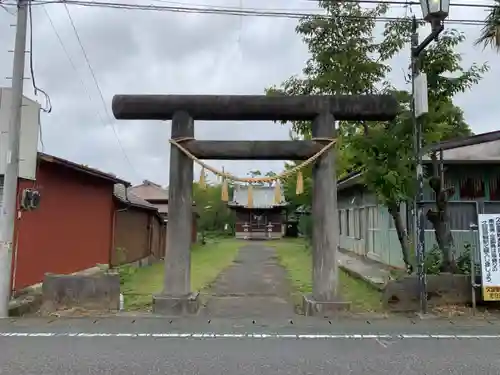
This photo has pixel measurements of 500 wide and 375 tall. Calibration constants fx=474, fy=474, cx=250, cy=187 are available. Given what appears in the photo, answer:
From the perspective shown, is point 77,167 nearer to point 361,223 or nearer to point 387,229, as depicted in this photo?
Result: point 387,229

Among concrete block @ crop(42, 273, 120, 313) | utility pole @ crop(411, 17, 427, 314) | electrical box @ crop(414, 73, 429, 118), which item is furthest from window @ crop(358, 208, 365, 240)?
concrete block @ crop(42, 273, 120, 313)

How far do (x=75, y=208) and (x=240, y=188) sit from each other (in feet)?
129

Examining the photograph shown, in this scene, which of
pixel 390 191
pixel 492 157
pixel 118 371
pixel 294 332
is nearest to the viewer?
pixel 118 371

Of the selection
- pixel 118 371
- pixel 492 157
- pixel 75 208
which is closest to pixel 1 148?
pixel 75 208

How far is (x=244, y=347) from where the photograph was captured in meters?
6.60

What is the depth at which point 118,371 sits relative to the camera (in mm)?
5473

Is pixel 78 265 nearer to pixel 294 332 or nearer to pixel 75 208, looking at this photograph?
pixel 75 208

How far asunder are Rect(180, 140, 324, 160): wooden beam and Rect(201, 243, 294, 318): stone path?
3.10m

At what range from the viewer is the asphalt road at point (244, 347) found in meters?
5.64

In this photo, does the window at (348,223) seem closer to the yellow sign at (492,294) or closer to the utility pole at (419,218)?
the utility pole at (419,218)

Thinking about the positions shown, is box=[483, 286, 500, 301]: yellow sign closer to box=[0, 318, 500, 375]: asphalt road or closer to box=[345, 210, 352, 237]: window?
box=[0, 318, 500, 375]: asphalt road

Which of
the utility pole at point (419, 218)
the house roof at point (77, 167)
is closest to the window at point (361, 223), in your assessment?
the house roof at point (77, 167)

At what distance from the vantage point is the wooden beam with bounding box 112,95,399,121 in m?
9.46

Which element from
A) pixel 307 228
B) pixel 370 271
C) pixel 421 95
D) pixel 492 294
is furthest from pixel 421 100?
pixel 307 228
